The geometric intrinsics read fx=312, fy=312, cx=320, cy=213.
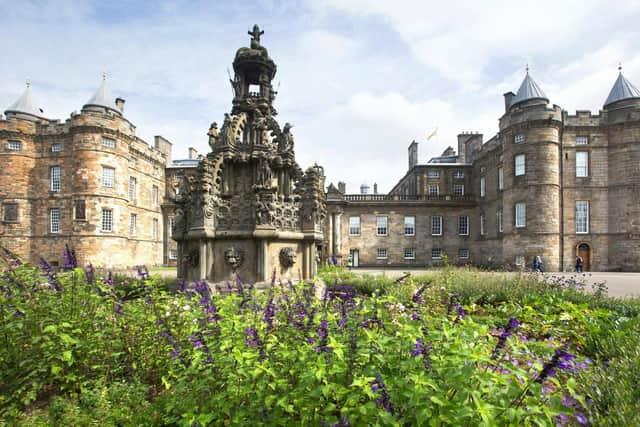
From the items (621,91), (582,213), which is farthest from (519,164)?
(621,91)

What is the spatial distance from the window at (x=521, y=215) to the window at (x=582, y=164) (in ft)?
17.9

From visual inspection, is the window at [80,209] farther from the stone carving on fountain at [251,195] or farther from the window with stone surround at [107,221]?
the stone carving on fountain at [251,195]

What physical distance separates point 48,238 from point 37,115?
42.5 feet

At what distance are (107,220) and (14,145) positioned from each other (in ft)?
36.1

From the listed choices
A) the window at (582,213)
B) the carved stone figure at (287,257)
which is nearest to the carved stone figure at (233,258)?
the carved stone figure at (287,257)

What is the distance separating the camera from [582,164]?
89.3 ft

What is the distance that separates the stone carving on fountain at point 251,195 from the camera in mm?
8172

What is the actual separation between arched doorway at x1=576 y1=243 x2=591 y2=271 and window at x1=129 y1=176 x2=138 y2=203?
41752mm

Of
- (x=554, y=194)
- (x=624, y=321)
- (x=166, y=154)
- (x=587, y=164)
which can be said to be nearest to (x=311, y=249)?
(x=624, y=321)

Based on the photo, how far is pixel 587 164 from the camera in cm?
2722

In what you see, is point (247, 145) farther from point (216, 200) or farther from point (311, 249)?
point (311, 249)

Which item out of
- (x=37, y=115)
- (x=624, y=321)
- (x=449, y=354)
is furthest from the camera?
(x=37, y=115)

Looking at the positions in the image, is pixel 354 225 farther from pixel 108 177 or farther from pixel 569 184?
pixel 108 177

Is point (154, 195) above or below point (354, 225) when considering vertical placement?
above
